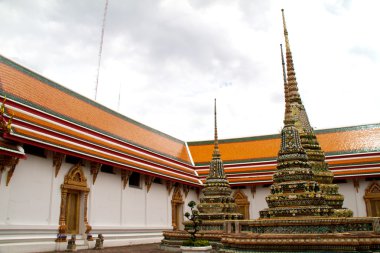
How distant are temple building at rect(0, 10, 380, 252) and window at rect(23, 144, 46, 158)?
37 millimetres

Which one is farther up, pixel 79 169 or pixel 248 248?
pixel 79 169

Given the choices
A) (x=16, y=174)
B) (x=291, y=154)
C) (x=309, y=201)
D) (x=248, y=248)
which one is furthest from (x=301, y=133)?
(x=16, y=174)

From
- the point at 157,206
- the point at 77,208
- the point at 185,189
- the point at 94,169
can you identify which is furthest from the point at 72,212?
the point at 185,189

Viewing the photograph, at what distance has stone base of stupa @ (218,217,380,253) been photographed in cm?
831

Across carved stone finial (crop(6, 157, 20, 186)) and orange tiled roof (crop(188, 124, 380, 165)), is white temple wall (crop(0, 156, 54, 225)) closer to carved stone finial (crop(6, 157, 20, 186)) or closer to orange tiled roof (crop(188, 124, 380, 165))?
carved stone finial (crop(6, 157, 20, 186))

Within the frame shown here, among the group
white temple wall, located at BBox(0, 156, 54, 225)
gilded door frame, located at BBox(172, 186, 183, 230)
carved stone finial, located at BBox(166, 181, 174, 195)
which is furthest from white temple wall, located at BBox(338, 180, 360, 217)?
white temple wall, located at BBox(0, 156, 54, 225)

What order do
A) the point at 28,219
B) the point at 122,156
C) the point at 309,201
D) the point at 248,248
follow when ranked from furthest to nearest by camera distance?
1. the point at 122,156
2. the point at 28,219
3. the point at 309,201
4. the point at 248,248

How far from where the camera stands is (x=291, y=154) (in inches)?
453

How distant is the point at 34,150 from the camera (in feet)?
45.8

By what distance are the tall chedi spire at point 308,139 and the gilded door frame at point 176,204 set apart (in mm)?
12060

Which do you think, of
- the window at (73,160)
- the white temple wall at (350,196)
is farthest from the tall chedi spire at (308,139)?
the white temple wall at (350,196)

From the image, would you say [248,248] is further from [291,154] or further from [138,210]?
[138,210]

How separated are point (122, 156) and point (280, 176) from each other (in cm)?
957

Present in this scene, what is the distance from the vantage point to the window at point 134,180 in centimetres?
2014
